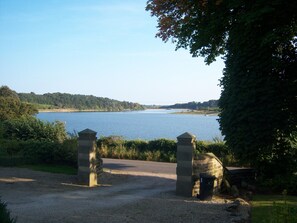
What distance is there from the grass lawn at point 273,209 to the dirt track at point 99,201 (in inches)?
33.1

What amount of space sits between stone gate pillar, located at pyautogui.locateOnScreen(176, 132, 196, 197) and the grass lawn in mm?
2161

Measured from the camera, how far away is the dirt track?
982cm

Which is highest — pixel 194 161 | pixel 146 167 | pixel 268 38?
pixel 268 38

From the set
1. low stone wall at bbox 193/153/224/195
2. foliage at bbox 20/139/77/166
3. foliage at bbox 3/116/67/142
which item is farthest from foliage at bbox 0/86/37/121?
low stone wall at bbox 193/153/224/195

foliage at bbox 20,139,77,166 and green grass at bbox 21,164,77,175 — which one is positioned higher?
foliage at bbox 20,139,77,166

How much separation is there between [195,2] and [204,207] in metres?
6.54

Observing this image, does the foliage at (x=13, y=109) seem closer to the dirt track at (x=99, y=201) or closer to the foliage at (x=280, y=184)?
the dirt track at (x=99, y=201)

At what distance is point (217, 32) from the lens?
13.6m

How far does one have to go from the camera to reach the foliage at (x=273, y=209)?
580 cm

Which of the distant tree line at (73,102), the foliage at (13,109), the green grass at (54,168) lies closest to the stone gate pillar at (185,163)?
the green grass at (54,168)

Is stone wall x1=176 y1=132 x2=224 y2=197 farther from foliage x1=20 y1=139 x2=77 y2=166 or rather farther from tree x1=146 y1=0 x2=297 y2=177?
foliage x1=20 y1=139 x2=77 y2=166

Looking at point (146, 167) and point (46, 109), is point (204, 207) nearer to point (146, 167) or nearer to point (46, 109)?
point (146, 167)

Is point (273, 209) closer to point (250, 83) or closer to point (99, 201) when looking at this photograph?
point (99, 201)

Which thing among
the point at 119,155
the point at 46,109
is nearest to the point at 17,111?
the point at 119,155
